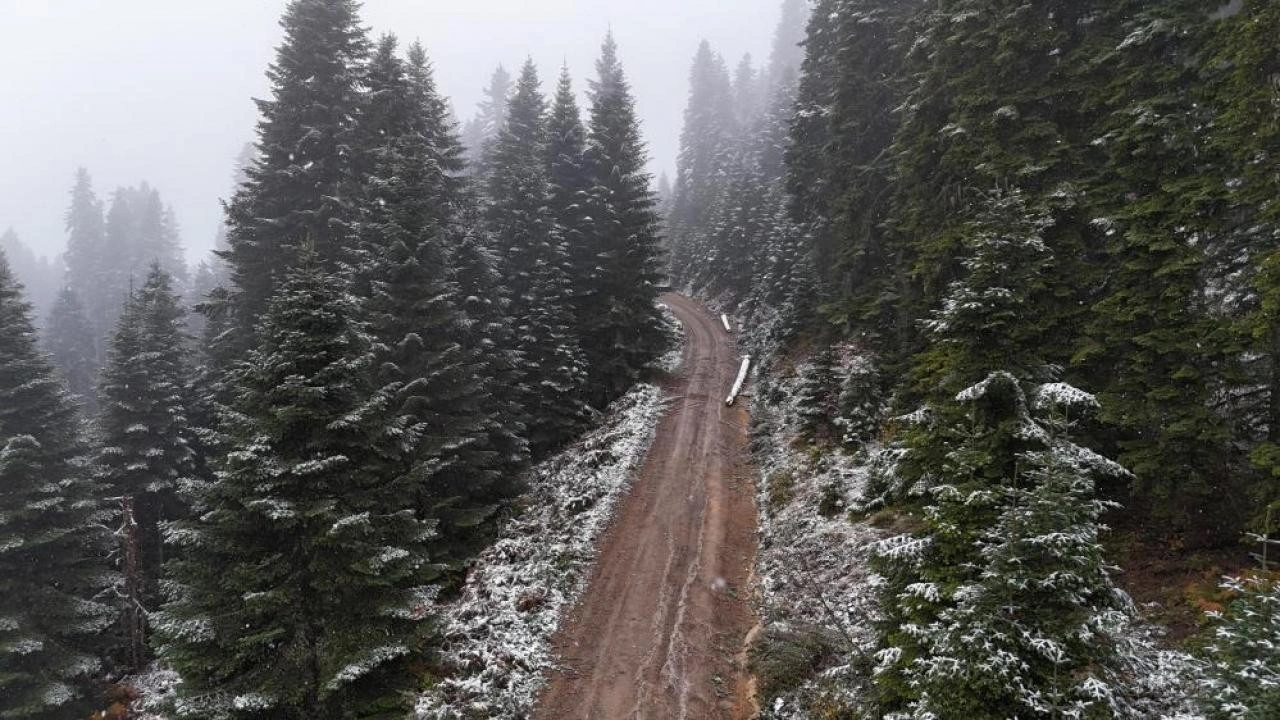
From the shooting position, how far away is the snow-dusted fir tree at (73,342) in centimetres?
5319

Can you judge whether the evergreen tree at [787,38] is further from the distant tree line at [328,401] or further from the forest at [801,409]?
the forest at [801,409]

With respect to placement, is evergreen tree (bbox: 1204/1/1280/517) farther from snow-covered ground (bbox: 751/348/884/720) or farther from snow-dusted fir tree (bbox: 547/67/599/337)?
snow-dusted fir tree (bbox: 547/67/599/337)

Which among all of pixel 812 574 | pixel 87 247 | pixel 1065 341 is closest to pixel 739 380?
pixel 812 574

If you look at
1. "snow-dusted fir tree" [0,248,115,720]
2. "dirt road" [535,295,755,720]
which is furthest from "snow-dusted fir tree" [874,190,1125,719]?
"snow-dusted fir tree" [0,248,115,720]

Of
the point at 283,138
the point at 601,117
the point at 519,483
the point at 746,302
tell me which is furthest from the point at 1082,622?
the point at 746,302

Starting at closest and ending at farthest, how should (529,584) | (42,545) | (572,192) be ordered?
(529,584), (42,545), (572,192)

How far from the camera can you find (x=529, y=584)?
16422 mm

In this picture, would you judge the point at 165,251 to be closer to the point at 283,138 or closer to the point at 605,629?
the point at 283,138

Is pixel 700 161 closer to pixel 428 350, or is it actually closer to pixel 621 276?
pixel 621 276

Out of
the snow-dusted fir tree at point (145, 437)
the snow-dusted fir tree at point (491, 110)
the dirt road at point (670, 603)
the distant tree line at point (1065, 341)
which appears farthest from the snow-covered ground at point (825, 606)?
the snow-dusted fir tree at point (491, 110)

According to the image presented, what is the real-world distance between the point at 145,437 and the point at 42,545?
22.4ft

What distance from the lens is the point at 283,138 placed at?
82.1ft

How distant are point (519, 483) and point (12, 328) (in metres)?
17.7

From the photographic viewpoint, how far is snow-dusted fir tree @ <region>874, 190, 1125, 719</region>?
690 cm
